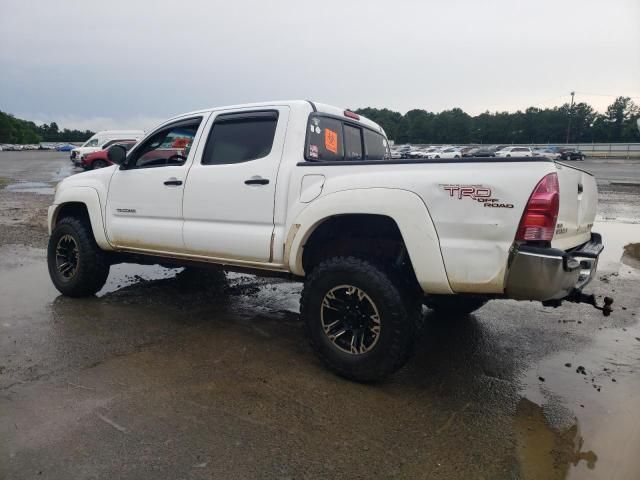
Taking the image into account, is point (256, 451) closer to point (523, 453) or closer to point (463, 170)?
point (523, 453)

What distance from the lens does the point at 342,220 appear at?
3.72 meters

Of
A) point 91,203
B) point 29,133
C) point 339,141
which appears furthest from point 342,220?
point 29,133

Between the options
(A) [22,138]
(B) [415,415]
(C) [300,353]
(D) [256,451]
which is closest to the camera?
(D) [256,451]

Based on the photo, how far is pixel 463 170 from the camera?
3.01 m

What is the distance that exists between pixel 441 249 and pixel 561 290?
0.73m

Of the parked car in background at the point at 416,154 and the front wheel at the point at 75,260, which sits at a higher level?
the parked car in background at the point at 416,154

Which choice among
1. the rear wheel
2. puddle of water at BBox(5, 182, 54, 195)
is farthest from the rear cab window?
puddle of water at BBox(5, 182, 54, 195)

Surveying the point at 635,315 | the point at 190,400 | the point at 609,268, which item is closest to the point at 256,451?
the point at 190,400

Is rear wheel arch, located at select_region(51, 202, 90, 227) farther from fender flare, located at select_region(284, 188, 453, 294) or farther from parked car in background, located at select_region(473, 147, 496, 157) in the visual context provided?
parked car in background, located at select_region(473, 147, 496, 157)

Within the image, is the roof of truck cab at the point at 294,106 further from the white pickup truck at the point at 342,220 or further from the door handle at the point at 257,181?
the door handle at the point at 257,181

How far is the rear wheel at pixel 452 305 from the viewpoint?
12.7ft

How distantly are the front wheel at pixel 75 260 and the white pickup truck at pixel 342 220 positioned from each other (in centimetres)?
2

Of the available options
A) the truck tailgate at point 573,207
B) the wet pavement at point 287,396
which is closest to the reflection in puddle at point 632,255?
the wet pavement at point 287,396

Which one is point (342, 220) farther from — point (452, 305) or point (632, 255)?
point (632, 255)
